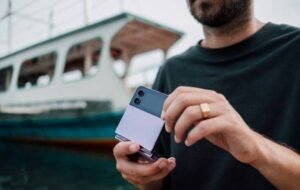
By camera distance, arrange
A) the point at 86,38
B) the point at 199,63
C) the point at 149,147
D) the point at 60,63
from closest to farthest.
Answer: the point at 149,147
the point at 199,63
the point at 86,38
the point at 60,63

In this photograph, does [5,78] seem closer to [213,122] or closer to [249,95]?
[249,95]

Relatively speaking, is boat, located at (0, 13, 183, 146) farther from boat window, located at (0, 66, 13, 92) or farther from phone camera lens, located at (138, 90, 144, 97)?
phone camera lens, located at (138, 90, 144, 97)

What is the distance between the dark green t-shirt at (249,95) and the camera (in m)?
0.94

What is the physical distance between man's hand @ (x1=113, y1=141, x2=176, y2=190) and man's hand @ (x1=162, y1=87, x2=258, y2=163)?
0.63 ft

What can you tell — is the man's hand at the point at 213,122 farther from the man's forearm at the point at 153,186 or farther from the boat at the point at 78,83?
the boat at the point at 78,83

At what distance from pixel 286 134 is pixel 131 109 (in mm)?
408

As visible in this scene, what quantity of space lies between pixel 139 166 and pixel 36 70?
358 inches

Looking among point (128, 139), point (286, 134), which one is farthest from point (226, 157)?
point (128, 139)

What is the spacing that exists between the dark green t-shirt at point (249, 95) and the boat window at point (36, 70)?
7.99 m

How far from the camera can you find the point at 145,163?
2.80 feet

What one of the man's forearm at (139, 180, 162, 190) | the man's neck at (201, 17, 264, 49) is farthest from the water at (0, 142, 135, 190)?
the man's neck at (201, 17, 264, 49)

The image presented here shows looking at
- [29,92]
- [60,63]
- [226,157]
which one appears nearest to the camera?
[226,157]

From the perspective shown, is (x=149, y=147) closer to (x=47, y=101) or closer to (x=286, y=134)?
(x=286, y=134)

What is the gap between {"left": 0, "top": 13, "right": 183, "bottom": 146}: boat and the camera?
7.02 meters
